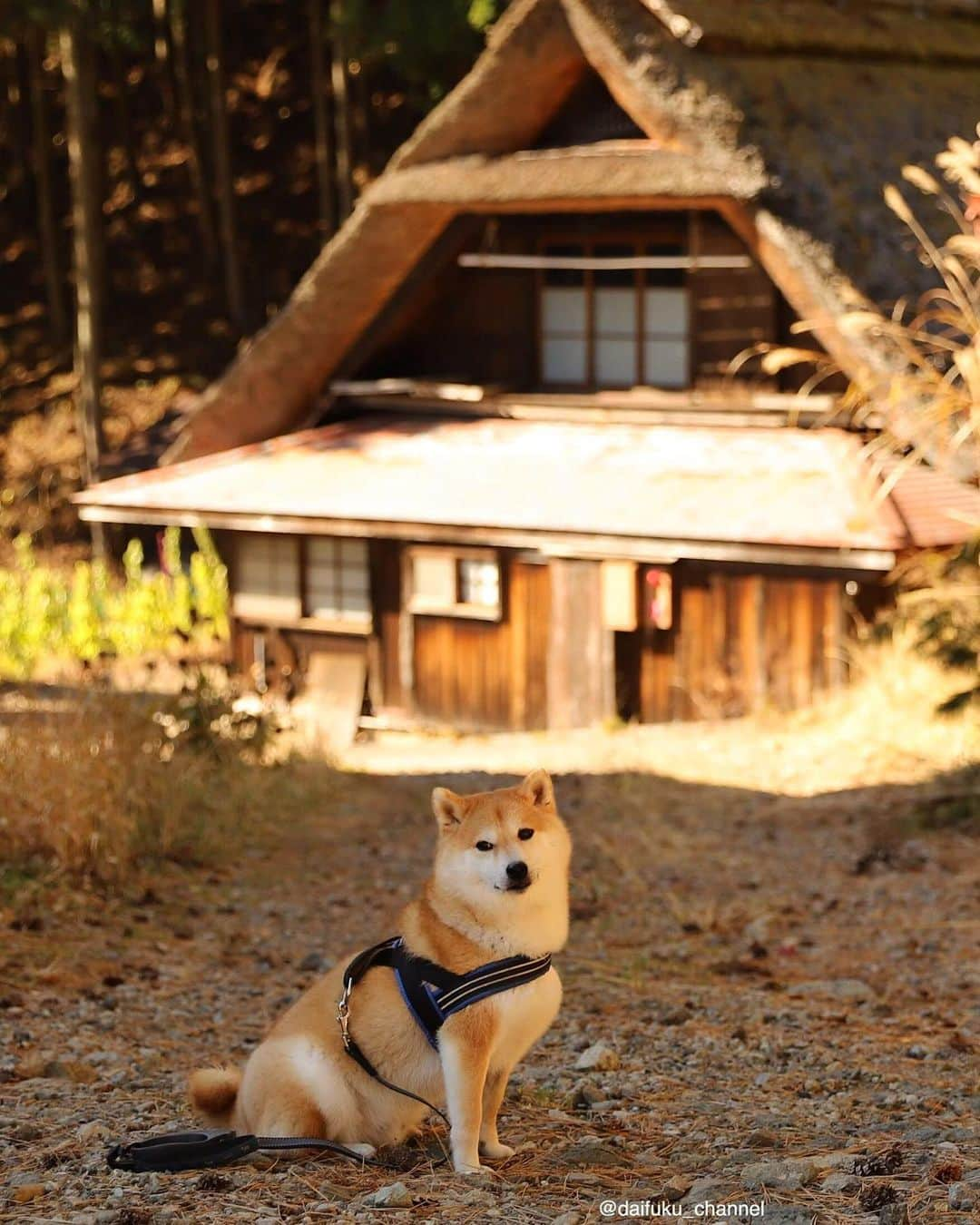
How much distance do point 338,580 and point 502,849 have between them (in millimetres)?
11603

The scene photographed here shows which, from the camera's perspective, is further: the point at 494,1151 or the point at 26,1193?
the point at 494,1151


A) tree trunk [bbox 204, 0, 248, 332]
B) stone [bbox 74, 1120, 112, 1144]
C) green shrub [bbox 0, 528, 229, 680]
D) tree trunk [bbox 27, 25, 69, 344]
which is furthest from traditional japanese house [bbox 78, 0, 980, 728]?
tree trunk [bbox 27, 25, 69, 344]

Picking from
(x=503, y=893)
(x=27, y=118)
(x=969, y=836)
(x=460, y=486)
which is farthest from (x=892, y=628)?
(x=27, y=118)

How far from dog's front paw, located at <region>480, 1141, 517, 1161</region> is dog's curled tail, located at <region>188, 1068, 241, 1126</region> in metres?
0.69

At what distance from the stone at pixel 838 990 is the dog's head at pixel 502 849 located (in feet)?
8.39

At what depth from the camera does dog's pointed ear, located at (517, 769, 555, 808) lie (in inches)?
182

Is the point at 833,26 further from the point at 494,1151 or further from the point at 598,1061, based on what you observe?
the point at 494,1151

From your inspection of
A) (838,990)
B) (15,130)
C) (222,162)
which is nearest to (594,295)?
(838,990)

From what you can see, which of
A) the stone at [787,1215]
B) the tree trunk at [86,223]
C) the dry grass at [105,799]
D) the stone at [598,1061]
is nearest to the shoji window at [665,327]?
the dry grass at [105,799]

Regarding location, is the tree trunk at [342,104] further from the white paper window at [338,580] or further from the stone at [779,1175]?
→ the stone at [779,1175]

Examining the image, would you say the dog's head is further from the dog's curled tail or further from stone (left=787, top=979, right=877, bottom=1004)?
stone (left=787, top=979, right=877, bottom=1004)

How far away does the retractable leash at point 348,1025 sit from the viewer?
4.31 metres

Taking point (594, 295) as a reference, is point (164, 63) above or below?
above

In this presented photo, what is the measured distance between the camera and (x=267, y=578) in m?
16.4
